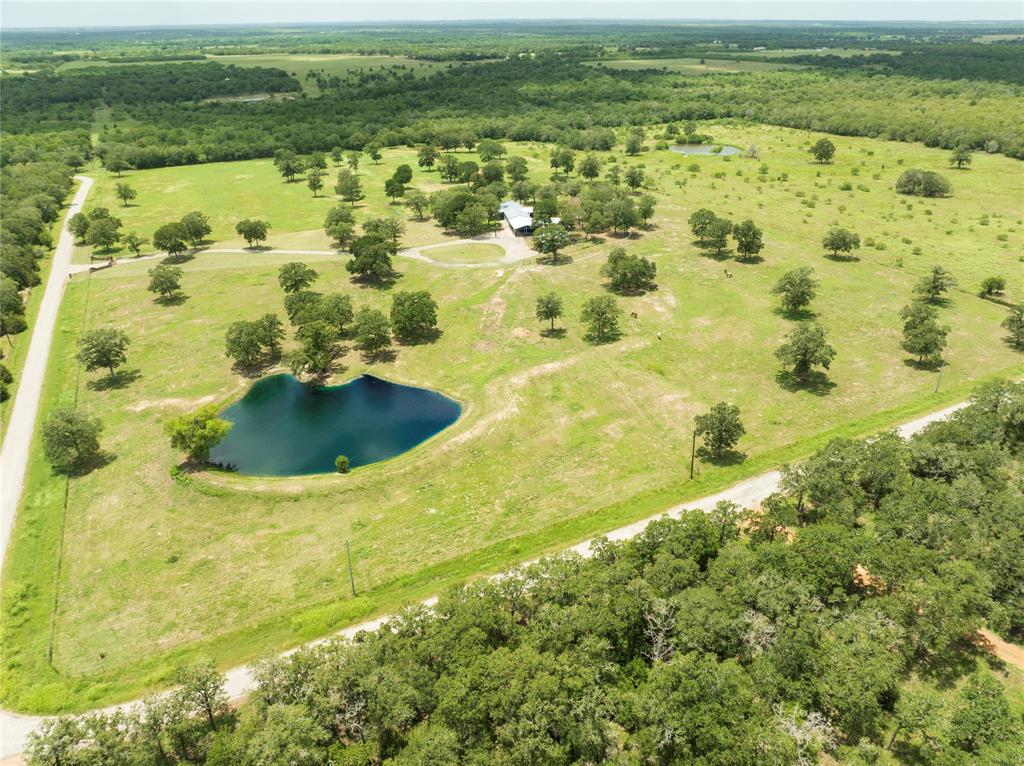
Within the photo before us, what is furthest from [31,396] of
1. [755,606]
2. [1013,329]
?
[1013,329]

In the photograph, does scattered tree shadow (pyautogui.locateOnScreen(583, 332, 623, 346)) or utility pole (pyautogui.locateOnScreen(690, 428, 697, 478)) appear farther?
scattered tree shadow (pyautogui.locateOnScreen(583, 332, 623, 346))

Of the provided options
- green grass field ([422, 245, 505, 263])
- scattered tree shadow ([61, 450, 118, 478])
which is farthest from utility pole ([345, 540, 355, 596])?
green grass field ([422, 245, 505, 263])

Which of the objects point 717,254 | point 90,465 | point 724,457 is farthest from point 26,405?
point 717,254

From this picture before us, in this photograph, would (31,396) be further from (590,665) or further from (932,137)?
(932,137)

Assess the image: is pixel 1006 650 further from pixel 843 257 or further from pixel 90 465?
pixel 843 257

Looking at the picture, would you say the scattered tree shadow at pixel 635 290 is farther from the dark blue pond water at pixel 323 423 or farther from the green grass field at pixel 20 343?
the green grass field at pixel 20 343

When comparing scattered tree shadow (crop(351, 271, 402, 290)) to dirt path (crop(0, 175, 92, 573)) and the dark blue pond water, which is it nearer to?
the dark blue pond water
